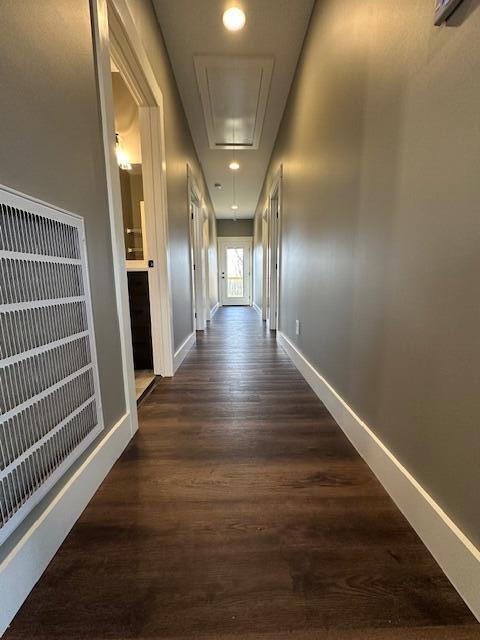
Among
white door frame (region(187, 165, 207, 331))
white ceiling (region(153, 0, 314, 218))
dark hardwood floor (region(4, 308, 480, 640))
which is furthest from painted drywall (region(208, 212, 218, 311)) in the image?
dark hardwood floor (region(4, 308, 480, 640))

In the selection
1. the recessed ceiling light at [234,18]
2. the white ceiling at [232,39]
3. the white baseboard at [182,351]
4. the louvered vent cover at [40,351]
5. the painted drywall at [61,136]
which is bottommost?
the white baseboard at [182,351]

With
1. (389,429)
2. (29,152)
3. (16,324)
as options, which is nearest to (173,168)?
(29,152)

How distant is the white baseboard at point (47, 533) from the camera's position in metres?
0.67

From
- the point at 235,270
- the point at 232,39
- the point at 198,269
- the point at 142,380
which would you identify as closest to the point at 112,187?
the point at 142,380

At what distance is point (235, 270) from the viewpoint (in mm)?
8562

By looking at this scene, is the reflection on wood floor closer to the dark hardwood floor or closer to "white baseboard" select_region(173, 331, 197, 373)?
"white baseboard" select_region(173, 331, 197, 373)

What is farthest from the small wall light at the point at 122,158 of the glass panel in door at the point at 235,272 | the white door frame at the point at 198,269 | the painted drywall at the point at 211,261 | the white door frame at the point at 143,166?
the glass panel in door at the point at 235,272

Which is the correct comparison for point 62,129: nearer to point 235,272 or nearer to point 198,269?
point 198,269

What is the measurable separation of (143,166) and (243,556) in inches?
94.5

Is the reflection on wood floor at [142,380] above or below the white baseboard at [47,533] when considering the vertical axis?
below

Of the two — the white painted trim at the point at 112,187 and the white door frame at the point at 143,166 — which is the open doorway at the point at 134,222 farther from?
the white painted trim at the point at 112,187

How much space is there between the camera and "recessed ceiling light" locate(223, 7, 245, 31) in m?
1.82

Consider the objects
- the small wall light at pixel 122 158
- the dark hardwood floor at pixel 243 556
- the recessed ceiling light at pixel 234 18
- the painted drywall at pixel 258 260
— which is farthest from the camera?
the painted drywall at pixel 258 260

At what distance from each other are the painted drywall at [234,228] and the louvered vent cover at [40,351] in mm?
7638
